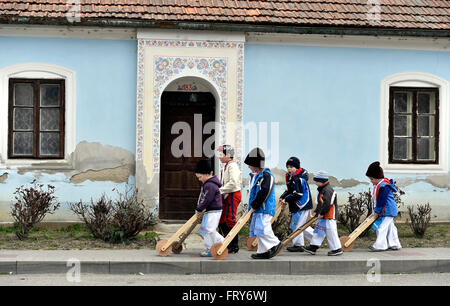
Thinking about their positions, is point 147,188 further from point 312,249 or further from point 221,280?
point 221,280

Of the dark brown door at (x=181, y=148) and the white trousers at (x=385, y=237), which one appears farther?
the dark brown door at (x=181, y=148)

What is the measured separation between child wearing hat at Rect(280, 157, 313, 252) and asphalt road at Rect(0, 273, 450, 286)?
50.6 inches

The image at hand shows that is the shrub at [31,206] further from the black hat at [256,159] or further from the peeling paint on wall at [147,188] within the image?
the black hat at [256,159]

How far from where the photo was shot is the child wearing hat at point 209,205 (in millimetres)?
9367

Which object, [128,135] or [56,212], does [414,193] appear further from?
[56,212]

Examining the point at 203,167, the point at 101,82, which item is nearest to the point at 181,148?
the point at 101,82

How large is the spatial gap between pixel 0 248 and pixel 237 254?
3508 millimetres

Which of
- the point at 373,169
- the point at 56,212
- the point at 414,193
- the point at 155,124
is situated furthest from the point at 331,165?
the point at 56,212

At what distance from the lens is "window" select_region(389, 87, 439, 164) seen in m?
13.3

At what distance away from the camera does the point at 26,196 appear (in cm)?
1169

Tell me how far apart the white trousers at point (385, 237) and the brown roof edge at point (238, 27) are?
4.07m

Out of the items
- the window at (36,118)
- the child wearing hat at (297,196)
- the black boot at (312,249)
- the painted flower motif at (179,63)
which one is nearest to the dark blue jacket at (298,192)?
the child wearing hat at (297,196)

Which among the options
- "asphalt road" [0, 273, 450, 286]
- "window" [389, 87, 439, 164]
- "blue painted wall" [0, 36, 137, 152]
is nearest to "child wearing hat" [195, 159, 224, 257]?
"asphalt road" [0, 273, 450, 286]

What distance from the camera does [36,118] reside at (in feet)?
40.3
